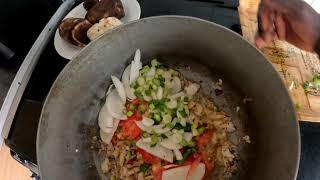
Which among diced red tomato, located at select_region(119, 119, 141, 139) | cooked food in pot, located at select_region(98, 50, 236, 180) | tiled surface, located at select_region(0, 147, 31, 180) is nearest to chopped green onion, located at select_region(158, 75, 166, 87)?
cooked food in pot, located at select_region(98, 50, 236, 180)

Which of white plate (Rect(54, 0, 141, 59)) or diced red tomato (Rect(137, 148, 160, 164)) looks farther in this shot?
white plate (Rect(54, 0, 141, 59))

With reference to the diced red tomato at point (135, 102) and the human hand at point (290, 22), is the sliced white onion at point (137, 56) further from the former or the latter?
the human hand at point (290, 22)

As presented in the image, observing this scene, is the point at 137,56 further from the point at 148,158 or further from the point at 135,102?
the point at 148,158

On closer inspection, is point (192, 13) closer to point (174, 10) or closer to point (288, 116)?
point (174, 10)

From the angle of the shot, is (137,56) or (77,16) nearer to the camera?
(137,56)

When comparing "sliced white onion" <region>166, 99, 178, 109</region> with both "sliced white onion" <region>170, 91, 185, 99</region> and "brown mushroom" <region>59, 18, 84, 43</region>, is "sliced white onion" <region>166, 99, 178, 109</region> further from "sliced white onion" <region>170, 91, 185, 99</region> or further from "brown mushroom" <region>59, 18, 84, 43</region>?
"brown mushroom" <region>59, 18, 84, 43</region>

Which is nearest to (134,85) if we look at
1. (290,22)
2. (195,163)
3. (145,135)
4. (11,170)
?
(145,135)
